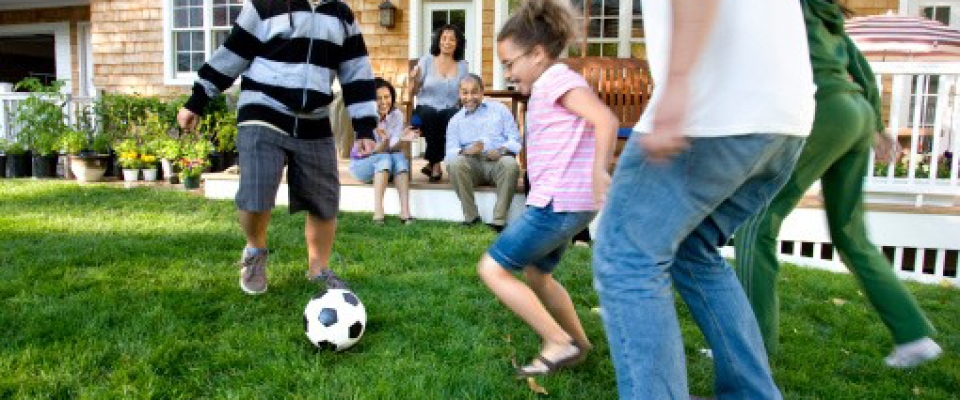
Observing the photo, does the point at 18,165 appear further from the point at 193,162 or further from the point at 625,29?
the point at 625,29

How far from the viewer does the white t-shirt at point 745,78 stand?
4.99 feet

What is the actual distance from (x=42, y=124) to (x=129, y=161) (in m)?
1.71

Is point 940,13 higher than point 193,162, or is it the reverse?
point 940,13

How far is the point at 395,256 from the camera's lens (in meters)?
4.42

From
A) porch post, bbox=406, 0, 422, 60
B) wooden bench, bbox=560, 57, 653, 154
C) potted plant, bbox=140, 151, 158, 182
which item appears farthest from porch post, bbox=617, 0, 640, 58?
potted plant, bbox=140, 151, 158, 182

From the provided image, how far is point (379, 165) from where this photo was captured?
5910 millimetres

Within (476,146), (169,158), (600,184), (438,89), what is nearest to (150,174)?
(169,158)

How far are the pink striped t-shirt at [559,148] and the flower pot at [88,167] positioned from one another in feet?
24.8

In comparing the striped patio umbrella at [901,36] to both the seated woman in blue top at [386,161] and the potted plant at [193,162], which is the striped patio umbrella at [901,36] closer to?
the seated woman in blue top at [386,161]

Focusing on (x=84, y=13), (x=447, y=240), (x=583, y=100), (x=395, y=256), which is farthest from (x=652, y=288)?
(x=84, y=13)

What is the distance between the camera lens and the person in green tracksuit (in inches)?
88.0

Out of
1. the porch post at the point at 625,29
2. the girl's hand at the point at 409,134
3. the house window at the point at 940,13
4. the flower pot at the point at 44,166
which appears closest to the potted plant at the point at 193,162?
the flower pot at the point at 44,166

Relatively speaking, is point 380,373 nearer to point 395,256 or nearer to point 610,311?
→ point 610,311

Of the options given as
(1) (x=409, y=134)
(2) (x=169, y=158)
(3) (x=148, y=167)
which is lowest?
(3) (x=148, y=167)
